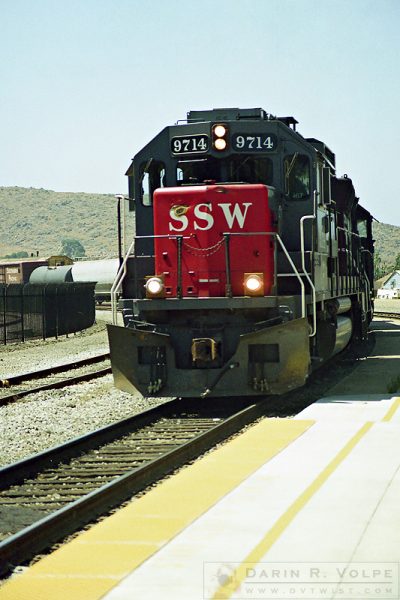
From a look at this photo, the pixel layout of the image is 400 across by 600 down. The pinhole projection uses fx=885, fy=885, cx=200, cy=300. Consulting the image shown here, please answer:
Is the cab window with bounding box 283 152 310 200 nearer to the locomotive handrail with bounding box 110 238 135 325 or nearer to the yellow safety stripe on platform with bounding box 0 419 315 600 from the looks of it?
the locomotive handrail with bounding box 110 238 135 325

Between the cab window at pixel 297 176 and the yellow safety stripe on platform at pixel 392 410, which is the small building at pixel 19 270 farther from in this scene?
the yellow safety stripe on platform at pixel 392 410

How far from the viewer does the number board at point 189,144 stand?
468 inches

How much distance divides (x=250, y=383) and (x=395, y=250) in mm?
182043

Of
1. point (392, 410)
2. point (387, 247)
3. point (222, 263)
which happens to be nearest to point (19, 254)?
point (387, 247)

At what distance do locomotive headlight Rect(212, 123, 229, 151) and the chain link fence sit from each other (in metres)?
17.6

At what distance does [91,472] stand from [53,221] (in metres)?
168

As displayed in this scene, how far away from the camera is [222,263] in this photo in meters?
11.5

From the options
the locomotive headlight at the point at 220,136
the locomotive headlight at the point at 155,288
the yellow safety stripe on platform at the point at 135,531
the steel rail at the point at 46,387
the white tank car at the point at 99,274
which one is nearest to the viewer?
the yellow safety stripe on platform at the point at 135,531

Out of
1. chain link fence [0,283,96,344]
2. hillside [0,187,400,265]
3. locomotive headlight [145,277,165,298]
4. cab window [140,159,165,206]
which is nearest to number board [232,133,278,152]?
cab window [140,159,165,206]

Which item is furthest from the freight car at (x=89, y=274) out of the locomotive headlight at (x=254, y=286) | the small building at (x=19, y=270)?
the locomotive headlight at (x=254, y=286)

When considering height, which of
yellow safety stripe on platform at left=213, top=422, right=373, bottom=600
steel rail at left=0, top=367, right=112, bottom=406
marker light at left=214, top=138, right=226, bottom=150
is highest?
marker light at left=214, top=138, right=226, bottom=150

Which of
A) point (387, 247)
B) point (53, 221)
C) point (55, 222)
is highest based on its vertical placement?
point (53, 221)

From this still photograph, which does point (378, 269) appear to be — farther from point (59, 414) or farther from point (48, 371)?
point (59, 414)

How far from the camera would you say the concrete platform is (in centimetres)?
465
